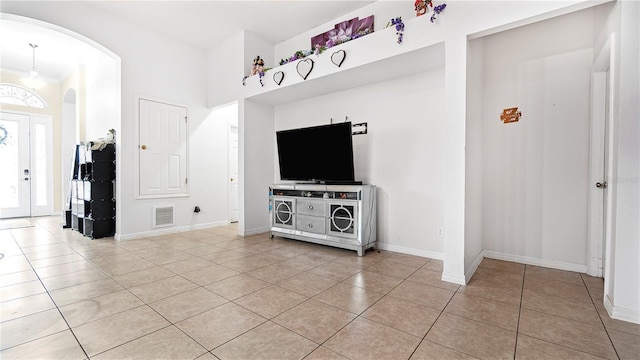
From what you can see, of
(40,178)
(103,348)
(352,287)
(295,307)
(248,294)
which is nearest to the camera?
(103,348)

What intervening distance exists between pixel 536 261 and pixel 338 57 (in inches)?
129

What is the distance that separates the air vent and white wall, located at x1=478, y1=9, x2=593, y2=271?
4.93 metres

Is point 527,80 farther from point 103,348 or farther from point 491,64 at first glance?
point 103,348

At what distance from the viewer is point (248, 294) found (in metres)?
2.39

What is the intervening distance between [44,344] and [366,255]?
2.96 metres

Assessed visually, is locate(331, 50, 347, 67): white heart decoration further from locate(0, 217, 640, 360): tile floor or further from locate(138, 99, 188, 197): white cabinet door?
locate(138, 99, 188, 197): white cabinet door

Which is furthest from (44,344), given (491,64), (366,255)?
(491,64)

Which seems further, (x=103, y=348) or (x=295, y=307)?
(x=295, y=307)

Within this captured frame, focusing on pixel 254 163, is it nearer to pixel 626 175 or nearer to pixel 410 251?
pixel 410 251

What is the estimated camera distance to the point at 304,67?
382 centimetres

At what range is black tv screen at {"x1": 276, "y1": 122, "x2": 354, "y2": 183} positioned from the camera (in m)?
3.76

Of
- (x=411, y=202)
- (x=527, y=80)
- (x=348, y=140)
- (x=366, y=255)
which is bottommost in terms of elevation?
(x=366, y=255)

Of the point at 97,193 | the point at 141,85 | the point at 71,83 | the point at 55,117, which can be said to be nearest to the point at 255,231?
the point at 97,193

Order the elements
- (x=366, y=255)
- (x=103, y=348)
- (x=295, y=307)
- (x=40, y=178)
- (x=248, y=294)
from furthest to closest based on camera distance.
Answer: (x=40, y=178)
(x=366, y=255)
(x=248, y=294)
(x=295, y=307)
(x=103, y=348)
